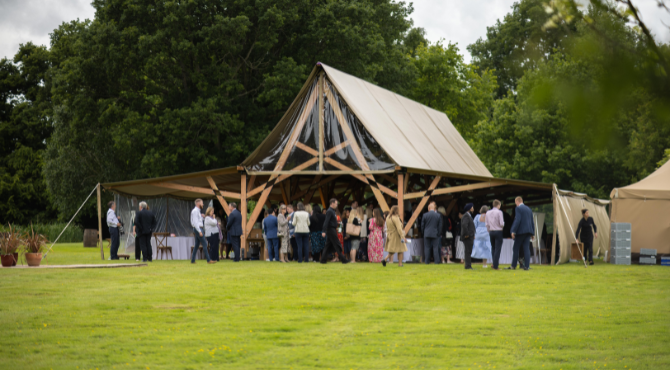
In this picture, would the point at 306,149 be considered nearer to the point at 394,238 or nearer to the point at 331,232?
the point at 331,232

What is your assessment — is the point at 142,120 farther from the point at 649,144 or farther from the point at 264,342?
the point at 649,144

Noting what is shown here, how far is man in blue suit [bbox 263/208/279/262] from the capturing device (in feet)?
56.5

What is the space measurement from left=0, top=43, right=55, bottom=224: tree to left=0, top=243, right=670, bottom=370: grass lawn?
30.4 metres

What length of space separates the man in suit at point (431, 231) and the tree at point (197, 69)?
1030cm

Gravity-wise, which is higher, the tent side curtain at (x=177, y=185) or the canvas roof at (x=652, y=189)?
the tent side curtain at (x=177, y=185)

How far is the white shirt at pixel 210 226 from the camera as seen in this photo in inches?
637

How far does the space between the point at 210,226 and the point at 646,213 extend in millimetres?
12162

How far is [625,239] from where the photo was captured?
18172mm

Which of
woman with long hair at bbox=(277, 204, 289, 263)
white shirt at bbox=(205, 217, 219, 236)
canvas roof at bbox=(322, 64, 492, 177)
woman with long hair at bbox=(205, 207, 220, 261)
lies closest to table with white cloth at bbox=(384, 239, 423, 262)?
canvas roof at bbox=(322, 64, 492, 177)

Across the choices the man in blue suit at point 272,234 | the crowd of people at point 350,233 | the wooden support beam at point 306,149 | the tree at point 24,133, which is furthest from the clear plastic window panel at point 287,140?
the tree at point 24,133

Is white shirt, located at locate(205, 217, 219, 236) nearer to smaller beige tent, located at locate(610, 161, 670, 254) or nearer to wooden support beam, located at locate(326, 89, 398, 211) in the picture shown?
wooden support beam, located at locate(326, 89, 398, 211)

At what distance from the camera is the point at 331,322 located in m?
7.41

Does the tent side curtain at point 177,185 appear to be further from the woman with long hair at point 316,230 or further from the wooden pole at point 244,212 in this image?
the woman with long hair at point 316,230

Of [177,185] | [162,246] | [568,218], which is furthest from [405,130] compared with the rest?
[162,246]
